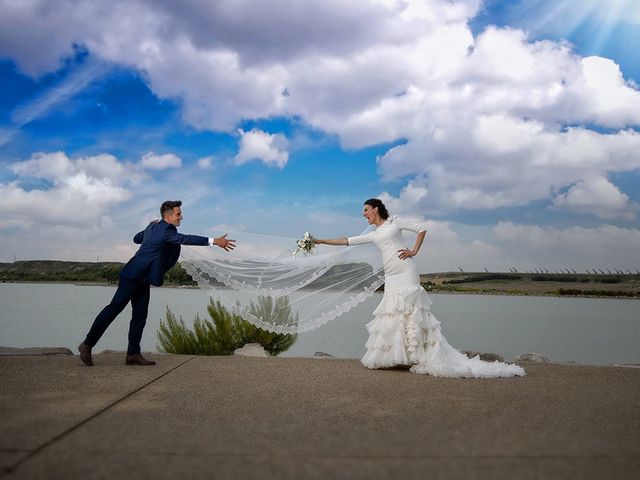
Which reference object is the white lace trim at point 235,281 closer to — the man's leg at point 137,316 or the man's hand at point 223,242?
the man's hand at point 223,242

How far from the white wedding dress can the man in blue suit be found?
209cm

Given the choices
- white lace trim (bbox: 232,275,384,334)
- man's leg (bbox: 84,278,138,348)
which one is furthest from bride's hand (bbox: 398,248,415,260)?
man's leg (bbox: 84,278,138,348)

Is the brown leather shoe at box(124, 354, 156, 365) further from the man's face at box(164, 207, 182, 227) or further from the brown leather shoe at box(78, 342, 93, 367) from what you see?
the man's face at box(164, 207, 182, 227)

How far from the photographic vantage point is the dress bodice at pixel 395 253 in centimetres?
790

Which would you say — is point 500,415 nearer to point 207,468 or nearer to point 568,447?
point 568,447

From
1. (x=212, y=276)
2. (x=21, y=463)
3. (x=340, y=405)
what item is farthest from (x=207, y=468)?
(x=212, y=276)

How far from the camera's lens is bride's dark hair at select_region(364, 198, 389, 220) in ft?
26.4

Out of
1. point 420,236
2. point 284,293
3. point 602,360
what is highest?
point 420,236

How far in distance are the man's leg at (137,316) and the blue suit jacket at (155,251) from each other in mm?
217

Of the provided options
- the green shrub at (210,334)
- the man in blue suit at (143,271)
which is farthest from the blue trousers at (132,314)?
the green shrub at (210,334)

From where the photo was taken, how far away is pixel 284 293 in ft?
28.1

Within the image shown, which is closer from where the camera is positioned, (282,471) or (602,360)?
(282,471)

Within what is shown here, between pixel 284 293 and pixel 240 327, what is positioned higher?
pixel 284 293

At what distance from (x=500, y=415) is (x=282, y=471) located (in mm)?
2449
